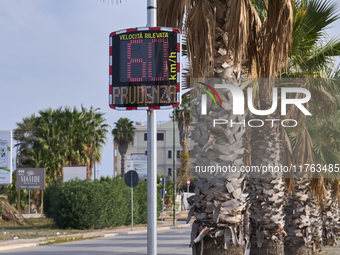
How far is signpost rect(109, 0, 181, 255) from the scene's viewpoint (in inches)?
221

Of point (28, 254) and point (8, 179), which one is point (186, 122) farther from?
point (28, 254)

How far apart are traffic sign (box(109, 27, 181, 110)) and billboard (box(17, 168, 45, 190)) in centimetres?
3071

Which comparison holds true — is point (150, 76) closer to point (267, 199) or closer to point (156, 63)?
point (156, 63)

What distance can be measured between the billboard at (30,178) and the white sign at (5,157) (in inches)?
329

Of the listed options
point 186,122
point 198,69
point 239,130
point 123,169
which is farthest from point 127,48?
point 123,169

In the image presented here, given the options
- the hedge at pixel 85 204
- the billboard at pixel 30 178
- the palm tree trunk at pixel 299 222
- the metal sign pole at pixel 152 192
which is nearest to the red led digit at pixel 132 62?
the metal sign pole at pixel 152 192

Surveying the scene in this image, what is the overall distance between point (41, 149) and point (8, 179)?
17098 millimetres

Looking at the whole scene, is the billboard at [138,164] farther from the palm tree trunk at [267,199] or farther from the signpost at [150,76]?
the signpost at [150,76]

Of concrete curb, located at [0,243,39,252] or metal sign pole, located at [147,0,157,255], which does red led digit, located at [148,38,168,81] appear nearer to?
metal sign pole, located at [147,0,157,255]

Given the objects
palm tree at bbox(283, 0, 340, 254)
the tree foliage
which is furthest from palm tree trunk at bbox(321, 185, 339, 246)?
the tree foliage

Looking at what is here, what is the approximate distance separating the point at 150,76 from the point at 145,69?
0.11 m

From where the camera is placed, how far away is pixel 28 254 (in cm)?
1441

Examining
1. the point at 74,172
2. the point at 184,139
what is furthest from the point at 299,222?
the point at 184,139

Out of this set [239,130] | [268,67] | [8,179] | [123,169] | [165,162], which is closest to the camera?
[239,130]
